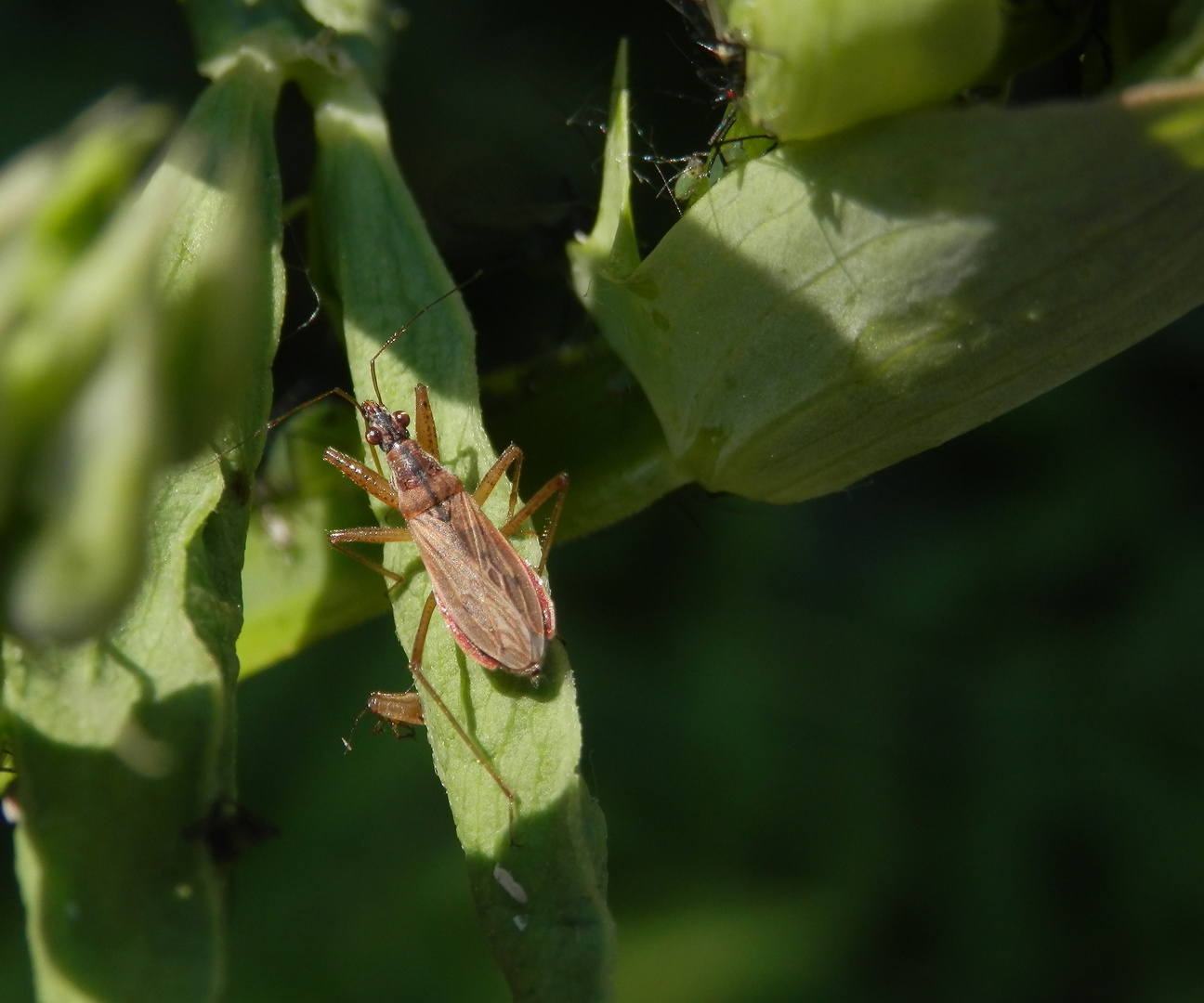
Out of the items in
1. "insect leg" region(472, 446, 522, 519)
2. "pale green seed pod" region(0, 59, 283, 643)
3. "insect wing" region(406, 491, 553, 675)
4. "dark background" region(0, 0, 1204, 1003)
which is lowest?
"dark background" region(0, 0, 1204, 1003)

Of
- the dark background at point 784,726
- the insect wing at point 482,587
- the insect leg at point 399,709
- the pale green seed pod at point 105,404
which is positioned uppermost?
the pale green seed pod at point 105,404

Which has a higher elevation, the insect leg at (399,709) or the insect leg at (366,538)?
the insect leg at (366,538)

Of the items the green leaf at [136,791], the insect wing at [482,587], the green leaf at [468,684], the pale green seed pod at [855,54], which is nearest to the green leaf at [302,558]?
the insect wing at [482,587]

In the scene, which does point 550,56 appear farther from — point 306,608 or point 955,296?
point 955,296

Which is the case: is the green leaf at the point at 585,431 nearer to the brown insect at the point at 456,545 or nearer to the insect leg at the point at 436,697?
the brown insect at the point at 456,545

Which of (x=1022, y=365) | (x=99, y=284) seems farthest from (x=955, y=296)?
(x=99, y=284)

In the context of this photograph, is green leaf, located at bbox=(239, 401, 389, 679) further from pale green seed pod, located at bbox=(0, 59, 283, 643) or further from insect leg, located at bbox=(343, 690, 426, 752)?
pale green seed pod, located at bbox=(0, 59, 283, 643)

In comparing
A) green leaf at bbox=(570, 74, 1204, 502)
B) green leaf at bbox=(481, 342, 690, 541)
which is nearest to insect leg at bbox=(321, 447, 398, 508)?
green leaf at bbox=(481, 342, 690, 541)

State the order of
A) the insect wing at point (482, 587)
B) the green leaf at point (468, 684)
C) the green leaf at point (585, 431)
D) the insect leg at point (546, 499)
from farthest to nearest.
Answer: the green leaf at point (585, 431) → the insect leg at point (546, 499) → the insect wing at point (482, 587) → the green leaf at point (468, 684)
